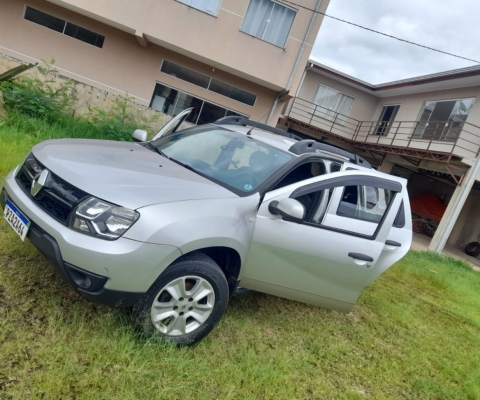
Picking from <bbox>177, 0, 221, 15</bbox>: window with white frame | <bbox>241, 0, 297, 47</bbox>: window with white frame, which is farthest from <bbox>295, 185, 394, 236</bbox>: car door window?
<bbox>177, 0, 221, 15</bbox>: window with white frame

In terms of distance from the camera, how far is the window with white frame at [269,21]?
442 inches

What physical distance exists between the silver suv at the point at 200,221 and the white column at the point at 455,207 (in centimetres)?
899

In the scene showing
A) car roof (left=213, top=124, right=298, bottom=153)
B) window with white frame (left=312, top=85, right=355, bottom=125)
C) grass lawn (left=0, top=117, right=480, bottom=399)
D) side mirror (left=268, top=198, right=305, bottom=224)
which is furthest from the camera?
window with white frame (left=312, top=85, right=355, bottom=125)

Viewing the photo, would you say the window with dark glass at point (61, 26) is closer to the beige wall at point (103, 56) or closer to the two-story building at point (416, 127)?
the beige wall at point (103, 56)

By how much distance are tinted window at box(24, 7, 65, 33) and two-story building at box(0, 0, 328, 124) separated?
0.03 m

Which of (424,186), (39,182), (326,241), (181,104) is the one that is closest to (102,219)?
(39,182)

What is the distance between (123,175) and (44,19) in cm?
1169

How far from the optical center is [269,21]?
37.2 ft

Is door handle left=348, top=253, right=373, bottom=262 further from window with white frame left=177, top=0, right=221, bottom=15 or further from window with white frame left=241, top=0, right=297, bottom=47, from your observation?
window with white frame left=177, top=0, right=221, bottom=15

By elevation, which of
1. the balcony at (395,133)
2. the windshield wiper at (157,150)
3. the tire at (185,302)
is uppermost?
the balcony at (395,133)

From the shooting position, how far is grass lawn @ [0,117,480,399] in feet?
7.54

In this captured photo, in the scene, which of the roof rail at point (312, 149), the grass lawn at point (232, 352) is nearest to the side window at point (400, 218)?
the roof rail at point (312, 149)

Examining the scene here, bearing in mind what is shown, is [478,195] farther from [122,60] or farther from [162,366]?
[162,366]

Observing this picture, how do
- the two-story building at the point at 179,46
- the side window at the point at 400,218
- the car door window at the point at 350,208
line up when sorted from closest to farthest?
the car door window at the point at 350,208 → the side window at the point at 400,218 → the two-story building at the point at 179,46
